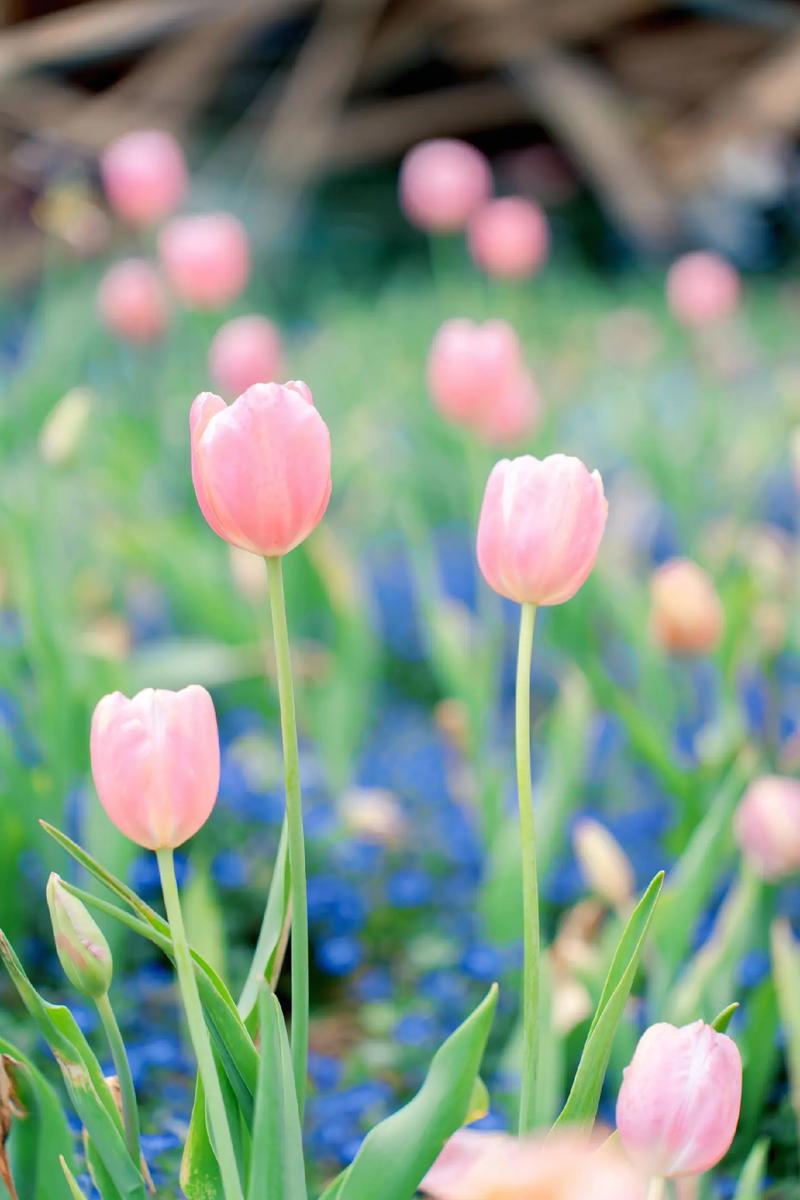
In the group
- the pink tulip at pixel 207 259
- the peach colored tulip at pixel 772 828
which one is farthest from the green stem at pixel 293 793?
the pink tulip at pixel 207 259

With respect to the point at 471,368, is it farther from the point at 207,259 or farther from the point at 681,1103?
the point at 681,1103

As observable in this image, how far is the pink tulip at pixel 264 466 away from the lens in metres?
0.57

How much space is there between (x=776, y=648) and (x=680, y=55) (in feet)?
9.23

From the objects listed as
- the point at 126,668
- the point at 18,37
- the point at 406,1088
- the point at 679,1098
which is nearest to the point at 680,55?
the point at 18,37

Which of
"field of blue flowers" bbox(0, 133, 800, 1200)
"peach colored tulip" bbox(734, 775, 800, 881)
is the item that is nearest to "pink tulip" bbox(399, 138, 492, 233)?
"field of blue flowers" bbox(0, 133, 800, 1200)

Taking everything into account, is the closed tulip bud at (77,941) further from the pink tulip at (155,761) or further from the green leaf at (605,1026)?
the green leaf at (605,1026)

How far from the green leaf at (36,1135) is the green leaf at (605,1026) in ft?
0.79

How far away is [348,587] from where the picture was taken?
1535 millimetres

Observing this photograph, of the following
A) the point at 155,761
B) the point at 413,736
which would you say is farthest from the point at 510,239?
the point at 155,761

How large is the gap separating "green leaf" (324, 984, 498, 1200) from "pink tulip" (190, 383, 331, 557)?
24cm

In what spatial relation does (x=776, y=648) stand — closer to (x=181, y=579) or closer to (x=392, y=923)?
(x=392, y=923)

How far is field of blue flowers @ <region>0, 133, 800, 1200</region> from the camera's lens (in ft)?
3.11

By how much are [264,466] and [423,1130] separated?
1.02ft

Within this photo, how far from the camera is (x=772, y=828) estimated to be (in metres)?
0.98
